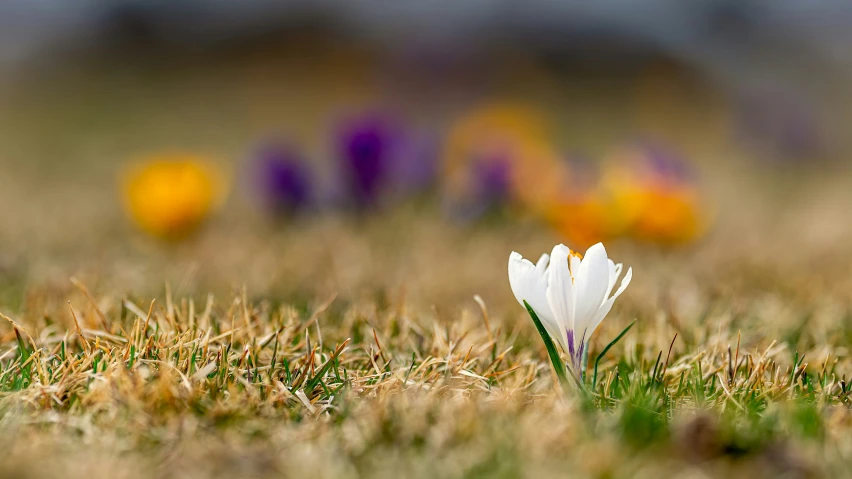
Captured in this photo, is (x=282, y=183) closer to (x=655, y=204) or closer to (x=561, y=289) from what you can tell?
(x=655, y=204)

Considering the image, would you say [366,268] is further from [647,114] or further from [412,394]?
[647,114]

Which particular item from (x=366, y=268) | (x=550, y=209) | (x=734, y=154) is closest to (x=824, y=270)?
(x=550, y=209)

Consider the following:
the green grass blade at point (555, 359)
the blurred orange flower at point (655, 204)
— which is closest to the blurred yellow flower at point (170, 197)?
the blurred orange flower at point (655, 204)

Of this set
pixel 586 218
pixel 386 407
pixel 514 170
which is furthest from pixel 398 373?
pixel 514 170

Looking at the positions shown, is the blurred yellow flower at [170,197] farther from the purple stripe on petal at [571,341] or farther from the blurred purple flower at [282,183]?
the purple stripe on petal at [571,341]

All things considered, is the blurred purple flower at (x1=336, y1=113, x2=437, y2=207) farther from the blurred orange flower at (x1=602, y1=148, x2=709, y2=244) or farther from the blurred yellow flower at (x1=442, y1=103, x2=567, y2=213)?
the blurred orange flower at (x1=602, y1=148, x2=709, y2=244)
